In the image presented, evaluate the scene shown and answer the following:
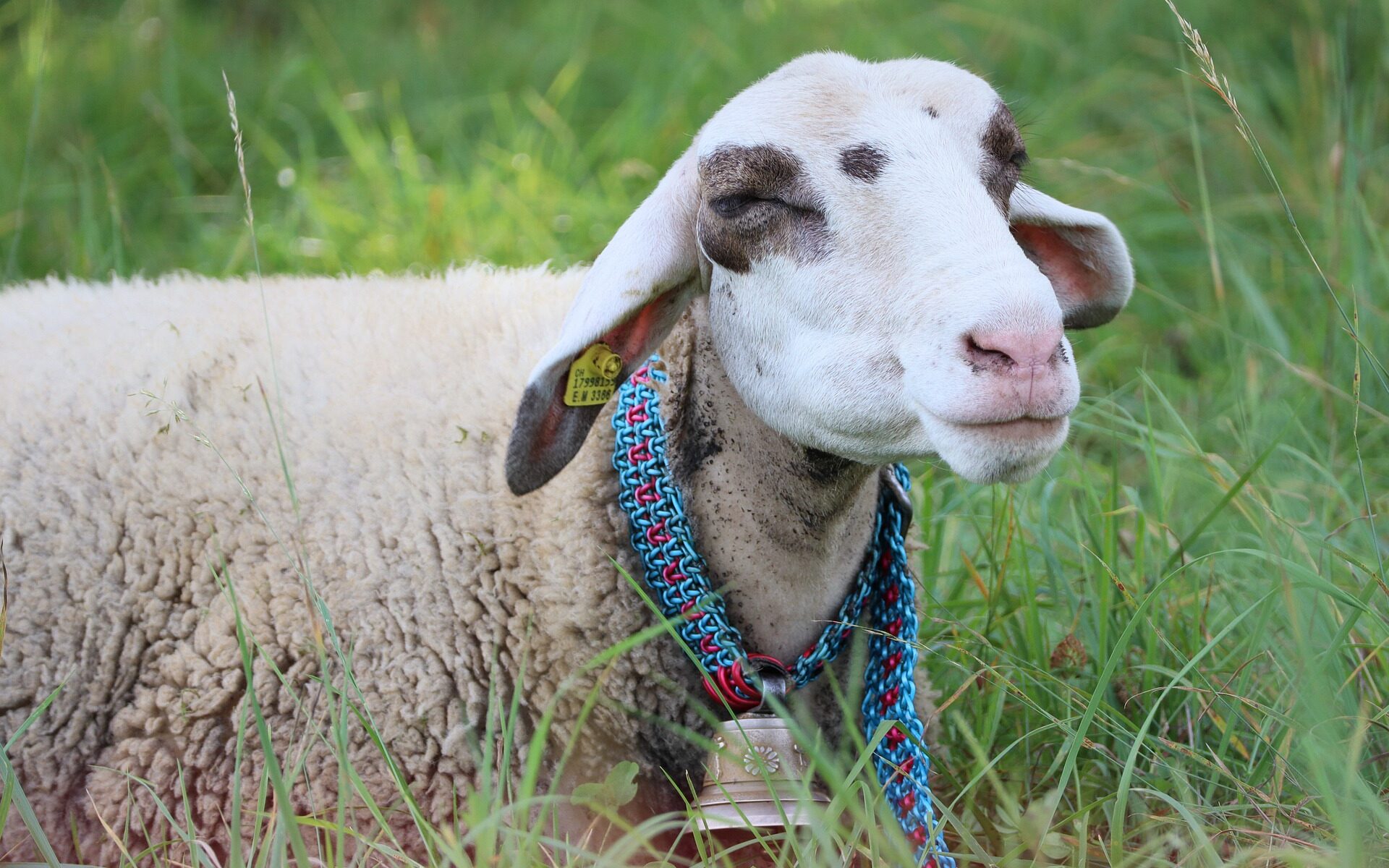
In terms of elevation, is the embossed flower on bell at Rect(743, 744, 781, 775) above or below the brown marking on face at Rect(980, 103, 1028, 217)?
below

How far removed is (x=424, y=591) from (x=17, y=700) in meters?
0.78

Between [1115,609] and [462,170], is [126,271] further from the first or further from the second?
[1115,609]

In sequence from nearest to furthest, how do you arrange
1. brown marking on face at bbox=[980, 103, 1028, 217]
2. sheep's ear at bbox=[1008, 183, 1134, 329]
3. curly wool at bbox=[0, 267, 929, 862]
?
brown marking on face at bbox=[980, 103, 1028, 217]
curly wool at bbox=[0, 267, 929, 862]
sheep's ear at bbox=[1008, 183, 1134, 329]

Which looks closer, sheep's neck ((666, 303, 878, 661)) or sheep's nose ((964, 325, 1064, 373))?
sheep's nose ((964, 325, 1064, 373))

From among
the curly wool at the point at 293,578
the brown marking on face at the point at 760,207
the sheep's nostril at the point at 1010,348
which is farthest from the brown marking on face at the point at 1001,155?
the curly wool at the point at 293,578

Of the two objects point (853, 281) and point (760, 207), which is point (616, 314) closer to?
point (760, 207)

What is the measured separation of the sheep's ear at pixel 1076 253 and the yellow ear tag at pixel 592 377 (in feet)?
2.71

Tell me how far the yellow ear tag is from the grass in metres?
0.56

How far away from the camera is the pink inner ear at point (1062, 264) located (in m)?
2.63

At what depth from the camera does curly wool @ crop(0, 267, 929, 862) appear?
92.0 inches

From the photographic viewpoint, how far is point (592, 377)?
2.28 m

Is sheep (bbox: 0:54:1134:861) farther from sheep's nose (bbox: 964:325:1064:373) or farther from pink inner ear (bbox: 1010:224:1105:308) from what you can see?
sheep's nose (bbox: 964:325:1064:373)

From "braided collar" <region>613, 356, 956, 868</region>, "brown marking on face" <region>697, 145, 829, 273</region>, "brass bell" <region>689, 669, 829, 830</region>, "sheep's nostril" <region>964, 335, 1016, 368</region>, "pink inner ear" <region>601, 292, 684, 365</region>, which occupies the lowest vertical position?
"brass bell" <region>689, 669, 829, 830</region>

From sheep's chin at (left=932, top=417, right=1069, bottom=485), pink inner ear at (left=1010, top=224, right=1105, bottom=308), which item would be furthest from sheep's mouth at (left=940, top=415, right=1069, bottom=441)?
pink inner ear at (left=1010, top=224, right=1105, bottom=308)
